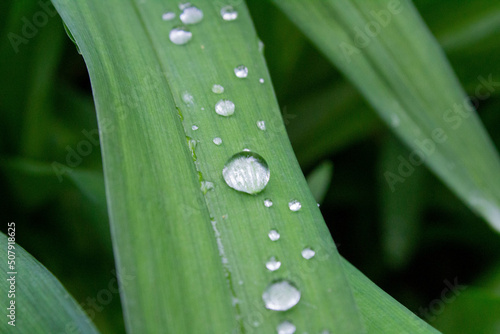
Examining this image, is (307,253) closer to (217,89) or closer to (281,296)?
(281,296)

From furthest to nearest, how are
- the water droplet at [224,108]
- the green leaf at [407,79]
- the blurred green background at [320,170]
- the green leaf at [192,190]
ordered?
the blurred green background at [320,170] < the green leaf at [407,79] < the water droplet at [224,108] < the green leaf at [192,190]

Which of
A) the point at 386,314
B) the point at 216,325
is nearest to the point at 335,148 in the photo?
the point at 386,314

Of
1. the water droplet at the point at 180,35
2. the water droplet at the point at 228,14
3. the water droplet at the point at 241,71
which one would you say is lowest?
the water droplet at the point at 241,71

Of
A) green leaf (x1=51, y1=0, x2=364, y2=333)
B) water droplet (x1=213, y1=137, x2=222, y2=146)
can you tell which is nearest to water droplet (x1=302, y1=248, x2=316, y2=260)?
green leaf (x1=51, y1=0, x2=364, y2=333)

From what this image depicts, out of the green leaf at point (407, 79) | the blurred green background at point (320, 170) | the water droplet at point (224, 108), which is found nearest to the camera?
the water droplet at point (224, 108)


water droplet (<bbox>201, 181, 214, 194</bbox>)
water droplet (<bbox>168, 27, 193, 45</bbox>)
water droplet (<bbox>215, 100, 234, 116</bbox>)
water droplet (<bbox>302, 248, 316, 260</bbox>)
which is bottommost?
water droplet (<bbox>302, 248, 316, 260</bbox>)

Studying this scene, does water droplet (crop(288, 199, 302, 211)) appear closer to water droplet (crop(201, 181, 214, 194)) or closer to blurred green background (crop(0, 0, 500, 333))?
water droplet (crop(201, 181, 214, 194))

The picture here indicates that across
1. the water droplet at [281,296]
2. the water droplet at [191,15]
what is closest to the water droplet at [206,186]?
the water droplet at [281,296]

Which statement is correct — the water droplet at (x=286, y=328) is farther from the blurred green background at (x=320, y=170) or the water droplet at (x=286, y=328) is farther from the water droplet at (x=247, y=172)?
the blurred green background at (x=320, y=170)

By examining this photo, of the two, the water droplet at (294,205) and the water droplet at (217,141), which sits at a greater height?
the water droplet at (217,141)
